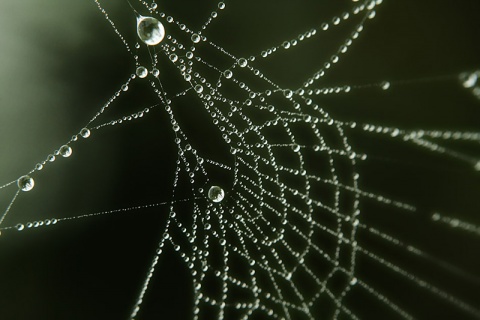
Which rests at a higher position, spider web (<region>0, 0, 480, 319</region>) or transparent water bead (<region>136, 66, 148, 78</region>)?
transparent water bead (<region>136, 66, 148, 78</region>)

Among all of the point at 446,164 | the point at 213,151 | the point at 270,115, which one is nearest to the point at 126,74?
the point at 213,151

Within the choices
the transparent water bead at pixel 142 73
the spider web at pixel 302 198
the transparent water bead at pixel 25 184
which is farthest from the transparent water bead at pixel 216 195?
the transparent water bead at pixel 25 184

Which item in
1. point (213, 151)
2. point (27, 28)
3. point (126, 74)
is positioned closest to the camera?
point (213, 151)

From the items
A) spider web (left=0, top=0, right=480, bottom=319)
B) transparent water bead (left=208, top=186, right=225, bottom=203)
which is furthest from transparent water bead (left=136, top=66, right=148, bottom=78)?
transparent water bead (left=208, top=186, right=225, bottom=203)

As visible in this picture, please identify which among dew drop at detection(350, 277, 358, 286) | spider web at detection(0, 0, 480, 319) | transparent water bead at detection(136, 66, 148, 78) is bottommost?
dew drop at detection(350, 277, 358, 286)

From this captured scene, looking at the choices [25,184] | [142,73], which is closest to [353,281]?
[142,73]

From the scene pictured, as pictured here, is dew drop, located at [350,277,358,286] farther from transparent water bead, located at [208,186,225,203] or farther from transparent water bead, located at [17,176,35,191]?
transparent water bead, located at [17,176,35,191]

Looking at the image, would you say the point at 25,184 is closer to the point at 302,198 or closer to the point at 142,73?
the point at 142,73

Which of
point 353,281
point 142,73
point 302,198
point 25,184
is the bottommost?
point 353,281

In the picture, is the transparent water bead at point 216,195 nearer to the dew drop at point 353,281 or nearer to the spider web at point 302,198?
the spider web at point 302,198

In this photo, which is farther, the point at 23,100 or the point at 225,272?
the point at 23,100

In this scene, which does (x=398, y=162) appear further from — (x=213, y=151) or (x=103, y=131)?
(x=103, y=131)
